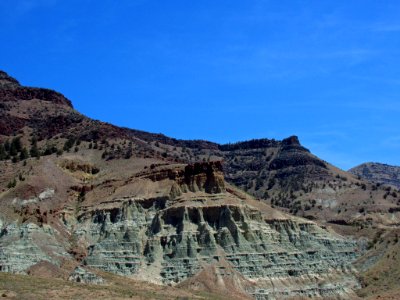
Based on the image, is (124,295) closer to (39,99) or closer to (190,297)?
(190,297)

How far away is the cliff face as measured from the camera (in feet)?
306

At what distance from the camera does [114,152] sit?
12962 cm

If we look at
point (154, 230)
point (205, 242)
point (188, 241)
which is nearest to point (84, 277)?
point (188, 241)

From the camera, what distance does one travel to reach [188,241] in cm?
9588

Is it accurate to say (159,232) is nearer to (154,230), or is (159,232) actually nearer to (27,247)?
(154,230)

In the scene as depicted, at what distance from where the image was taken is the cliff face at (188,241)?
306ft

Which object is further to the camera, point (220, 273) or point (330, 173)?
point (330, 173)

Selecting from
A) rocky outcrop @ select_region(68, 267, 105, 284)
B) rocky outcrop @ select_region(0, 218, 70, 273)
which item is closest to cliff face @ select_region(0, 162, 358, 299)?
rocky outcrop @ select_region(0, 218, 70, 273)

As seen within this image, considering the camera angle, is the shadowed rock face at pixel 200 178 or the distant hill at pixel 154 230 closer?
the distant hill at pixel 154 230

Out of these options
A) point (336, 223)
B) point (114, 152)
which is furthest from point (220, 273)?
point (336, 223)

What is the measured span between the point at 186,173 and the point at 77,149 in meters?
33.5

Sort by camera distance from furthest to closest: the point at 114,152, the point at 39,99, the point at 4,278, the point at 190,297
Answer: the point at 39,99
the point at 114,152
the point at 190,297
the point at 4,278

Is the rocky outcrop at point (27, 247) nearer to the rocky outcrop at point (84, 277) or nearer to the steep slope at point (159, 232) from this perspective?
the steep slope at point (159, 232)

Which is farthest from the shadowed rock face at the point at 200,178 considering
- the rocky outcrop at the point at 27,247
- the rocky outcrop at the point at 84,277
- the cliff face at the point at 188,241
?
the rocky outcrop at the point at 84,277
